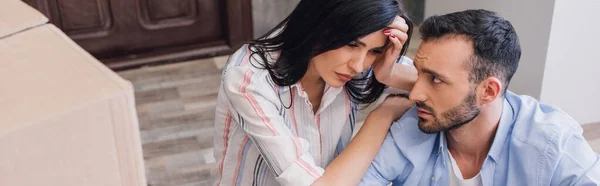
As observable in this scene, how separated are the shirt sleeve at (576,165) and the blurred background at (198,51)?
3.43 feet

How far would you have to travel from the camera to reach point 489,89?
1.26 meters

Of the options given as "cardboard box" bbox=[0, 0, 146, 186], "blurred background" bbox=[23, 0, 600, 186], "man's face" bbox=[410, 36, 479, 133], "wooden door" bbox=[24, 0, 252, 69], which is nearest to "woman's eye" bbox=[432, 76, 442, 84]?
"man's face" bbox=[410, 36, 479, 133]

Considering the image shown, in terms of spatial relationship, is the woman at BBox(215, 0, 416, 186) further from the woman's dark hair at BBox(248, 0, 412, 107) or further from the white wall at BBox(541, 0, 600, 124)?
the white wall at BBox(541, 0, 600, 124)

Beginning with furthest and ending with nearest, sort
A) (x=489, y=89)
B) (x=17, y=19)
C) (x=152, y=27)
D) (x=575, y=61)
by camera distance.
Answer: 1. (x=152, y=27)
2. (x=575, y=61)
3. (x=489, y=89)
4. (x=17, y=19)

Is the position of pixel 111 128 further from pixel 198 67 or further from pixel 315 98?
pixel 198 67

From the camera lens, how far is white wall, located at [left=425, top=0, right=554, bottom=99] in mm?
2211

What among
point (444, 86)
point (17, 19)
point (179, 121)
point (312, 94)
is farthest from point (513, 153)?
point (179, 121)

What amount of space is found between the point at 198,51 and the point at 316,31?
1.99 metres

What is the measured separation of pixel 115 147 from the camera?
0.53 metres

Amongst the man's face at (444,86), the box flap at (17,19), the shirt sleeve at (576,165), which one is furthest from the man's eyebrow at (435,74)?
the box flap at (17,19)

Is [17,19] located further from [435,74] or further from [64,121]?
[435,74]

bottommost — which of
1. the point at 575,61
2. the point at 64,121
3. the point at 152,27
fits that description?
the point at 152,27

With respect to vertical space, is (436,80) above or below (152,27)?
above

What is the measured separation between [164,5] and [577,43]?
1.80 m
